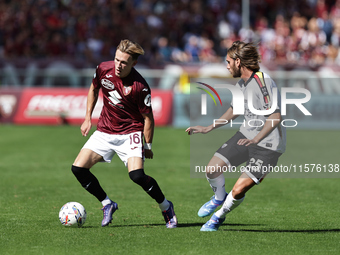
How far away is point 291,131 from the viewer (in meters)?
21.0

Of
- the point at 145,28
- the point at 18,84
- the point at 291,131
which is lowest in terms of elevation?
the point at 291,131

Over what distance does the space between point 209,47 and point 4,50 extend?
8092 mm

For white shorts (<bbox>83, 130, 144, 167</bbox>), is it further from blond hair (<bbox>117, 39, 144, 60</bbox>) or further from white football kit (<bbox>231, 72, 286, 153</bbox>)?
white football kit (<bbox>231, 72, 286, 153</bbox>)

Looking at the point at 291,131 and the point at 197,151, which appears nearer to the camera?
the point at 197,151

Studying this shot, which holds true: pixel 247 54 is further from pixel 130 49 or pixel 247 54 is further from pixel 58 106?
pixel 58 106

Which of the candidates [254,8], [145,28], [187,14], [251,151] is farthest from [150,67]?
[251,151]

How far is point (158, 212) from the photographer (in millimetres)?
8461

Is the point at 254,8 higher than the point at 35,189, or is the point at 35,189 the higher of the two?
the point at 254,8

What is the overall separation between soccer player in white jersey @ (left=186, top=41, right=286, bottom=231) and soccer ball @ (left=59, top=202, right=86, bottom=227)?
56.2 inches

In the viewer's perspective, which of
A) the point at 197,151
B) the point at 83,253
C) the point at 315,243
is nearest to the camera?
the point at 83,253

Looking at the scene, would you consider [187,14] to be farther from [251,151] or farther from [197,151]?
[251,151]

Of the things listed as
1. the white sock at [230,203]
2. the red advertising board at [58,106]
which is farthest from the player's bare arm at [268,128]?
the red advertising board at [58,106]

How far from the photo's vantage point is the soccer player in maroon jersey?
7.07m

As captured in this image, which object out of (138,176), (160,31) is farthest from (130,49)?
(160,31)
